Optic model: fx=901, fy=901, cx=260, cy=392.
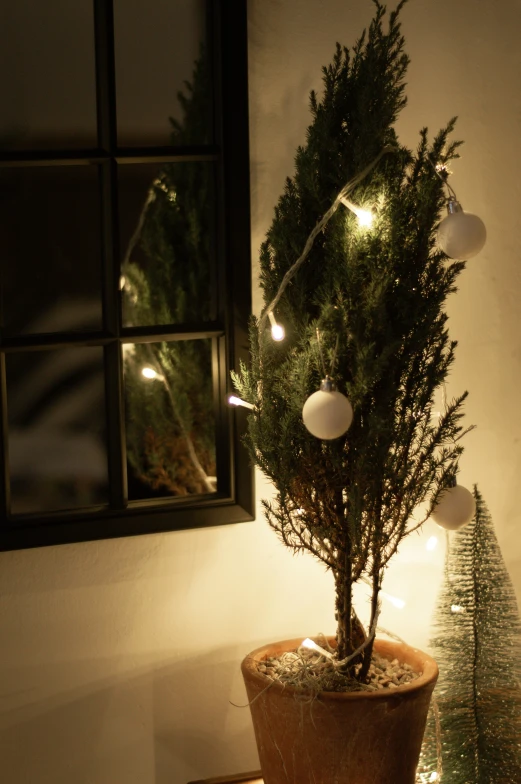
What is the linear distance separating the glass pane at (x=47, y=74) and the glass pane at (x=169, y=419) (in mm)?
692

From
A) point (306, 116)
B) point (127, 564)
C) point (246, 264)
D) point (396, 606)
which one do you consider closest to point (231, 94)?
point (306, 116)

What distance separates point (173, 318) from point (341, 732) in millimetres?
1387

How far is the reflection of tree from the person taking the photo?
2.64m

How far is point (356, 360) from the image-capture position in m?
1.75

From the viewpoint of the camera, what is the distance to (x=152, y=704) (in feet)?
7.10

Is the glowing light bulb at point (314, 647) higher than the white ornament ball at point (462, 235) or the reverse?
the reverse

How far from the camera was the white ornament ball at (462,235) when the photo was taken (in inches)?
68.1

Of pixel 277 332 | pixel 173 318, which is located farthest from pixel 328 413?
pixel 173 318

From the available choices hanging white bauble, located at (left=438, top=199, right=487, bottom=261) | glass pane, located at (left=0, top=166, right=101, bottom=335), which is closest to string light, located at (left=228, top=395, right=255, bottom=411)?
hanging white bauble, located at (left=438, top=199, right=487, bottom=261)

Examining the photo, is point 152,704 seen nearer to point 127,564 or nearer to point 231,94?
point 127,564

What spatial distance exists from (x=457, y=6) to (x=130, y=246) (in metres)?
1.19

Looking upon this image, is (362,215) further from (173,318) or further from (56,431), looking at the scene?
(56,431)

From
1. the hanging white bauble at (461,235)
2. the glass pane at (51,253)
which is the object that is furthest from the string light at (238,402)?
the glass pane at (51,253)

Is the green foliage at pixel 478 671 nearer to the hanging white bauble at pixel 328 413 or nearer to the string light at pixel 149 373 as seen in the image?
the hanging white bauble at pixel 328 413
